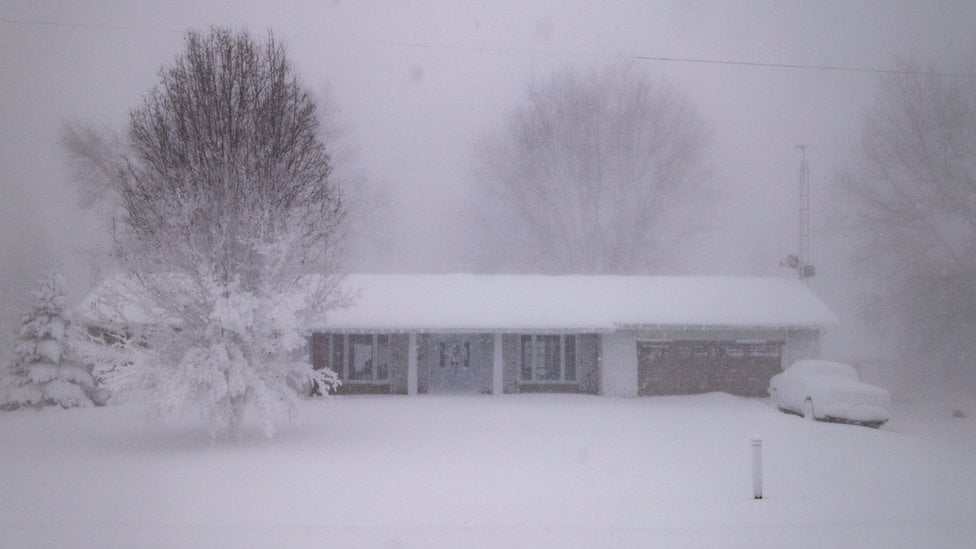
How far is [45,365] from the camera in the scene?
83.4ft

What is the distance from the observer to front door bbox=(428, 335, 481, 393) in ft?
94.0

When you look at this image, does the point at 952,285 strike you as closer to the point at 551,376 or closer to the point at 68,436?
the point at 551,376

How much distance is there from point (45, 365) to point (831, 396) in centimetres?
2290

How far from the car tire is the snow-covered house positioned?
5518 mm

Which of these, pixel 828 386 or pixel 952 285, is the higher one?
pixel 952 285

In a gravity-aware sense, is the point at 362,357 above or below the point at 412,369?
above

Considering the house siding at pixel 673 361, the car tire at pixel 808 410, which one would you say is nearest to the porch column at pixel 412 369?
the house siding at pixel 673 361

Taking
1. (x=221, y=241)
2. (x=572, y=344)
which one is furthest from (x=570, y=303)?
(x=221, y=241)

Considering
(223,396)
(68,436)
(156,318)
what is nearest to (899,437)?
(223,396)

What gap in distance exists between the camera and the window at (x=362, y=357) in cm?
2836

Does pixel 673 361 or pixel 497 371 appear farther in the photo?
pixel 673 361

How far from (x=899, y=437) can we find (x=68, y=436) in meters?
19.1

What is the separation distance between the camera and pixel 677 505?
35.9 feet

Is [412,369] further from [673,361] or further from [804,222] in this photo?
[804,222]
